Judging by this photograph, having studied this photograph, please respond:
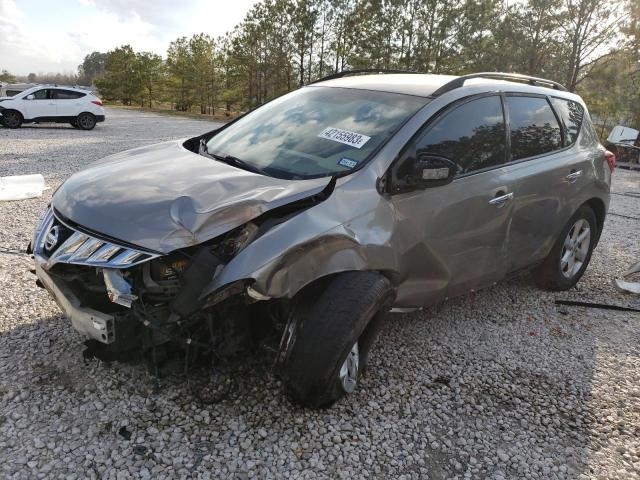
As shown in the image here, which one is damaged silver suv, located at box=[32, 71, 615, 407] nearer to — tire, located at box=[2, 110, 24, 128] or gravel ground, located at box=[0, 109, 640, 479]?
gravel ground, located at box=[0, 109, 640, 479]

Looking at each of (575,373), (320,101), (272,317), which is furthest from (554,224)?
(272,317)

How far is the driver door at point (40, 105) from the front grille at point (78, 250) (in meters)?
16.6

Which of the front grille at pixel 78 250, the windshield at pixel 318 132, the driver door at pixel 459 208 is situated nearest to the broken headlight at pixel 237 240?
the front grille at pixel 78 250

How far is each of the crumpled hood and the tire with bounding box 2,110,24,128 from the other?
16.3 m

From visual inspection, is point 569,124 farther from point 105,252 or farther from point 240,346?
point 105,252

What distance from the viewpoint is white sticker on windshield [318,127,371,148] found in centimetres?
297

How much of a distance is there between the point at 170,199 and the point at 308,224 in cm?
68

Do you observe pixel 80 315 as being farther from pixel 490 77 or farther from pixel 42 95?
pixel 42 95

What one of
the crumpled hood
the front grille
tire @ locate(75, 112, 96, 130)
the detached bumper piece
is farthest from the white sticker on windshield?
tire @ locate(75, 112, 96, 130)

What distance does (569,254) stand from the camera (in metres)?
4.52

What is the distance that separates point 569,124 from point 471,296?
1.64m

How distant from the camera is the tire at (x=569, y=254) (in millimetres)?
4301

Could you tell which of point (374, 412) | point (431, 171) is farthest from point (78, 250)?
point (431, 171)

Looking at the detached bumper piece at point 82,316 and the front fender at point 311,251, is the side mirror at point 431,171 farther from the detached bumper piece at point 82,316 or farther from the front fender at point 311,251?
the detached bumper piece at point 82,316
